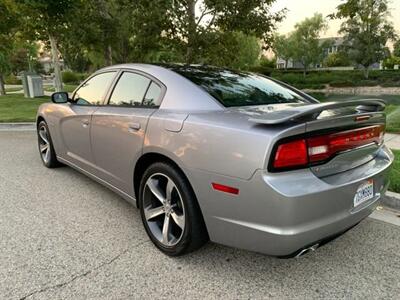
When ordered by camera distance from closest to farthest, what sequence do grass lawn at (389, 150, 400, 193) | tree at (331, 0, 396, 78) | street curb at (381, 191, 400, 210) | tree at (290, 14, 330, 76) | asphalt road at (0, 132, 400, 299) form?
asphalt road at (0, 132, 400, 299) → street curb at (381, 191, 400, 210) → grass lawn at (389, 150, 400, 193) → tree at (331, 0, 396, 78) → tree at (290, 14, 330, 76)

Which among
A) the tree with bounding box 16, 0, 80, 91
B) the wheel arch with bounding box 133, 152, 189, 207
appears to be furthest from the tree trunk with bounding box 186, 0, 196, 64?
the wheel arch with bounding box 133, 152, 189, 207

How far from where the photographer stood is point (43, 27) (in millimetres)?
11664

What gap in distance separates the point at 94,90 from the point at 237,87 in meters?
1.79

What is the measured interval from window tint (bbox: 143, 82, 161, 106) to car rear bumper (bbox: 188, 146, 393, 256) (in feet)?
2.78

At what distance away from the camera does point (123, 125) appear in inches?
125

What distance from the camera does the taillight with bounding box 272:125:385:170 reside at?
2121 millimetres

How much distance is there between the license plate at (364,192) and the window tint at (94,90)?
262 cm

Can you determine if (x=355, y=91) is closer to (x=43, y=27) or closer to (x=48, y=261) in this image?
(x=43, y=27)

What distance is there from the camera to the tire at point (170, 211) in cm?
256

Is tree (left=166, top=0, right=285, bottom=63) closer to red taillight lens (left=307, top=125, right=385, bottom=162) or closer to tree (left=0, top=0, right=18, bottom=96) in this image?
tree (left=0, top=0, right=18, bottom=96)

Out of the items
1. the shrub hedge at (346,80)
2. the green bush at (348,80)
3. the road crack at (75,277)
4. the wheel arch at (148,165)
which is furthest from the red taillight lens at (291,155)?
the green bush at (348,80)

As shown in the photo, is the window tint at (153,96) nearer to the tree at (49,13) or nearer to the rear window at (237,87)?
the rear window at (237,87)

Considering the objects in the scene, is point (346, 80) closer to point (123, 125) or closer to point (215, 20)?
point (215, 20)

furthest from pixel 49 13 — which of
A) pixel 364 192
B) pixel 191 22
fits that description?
pixel 364 192
